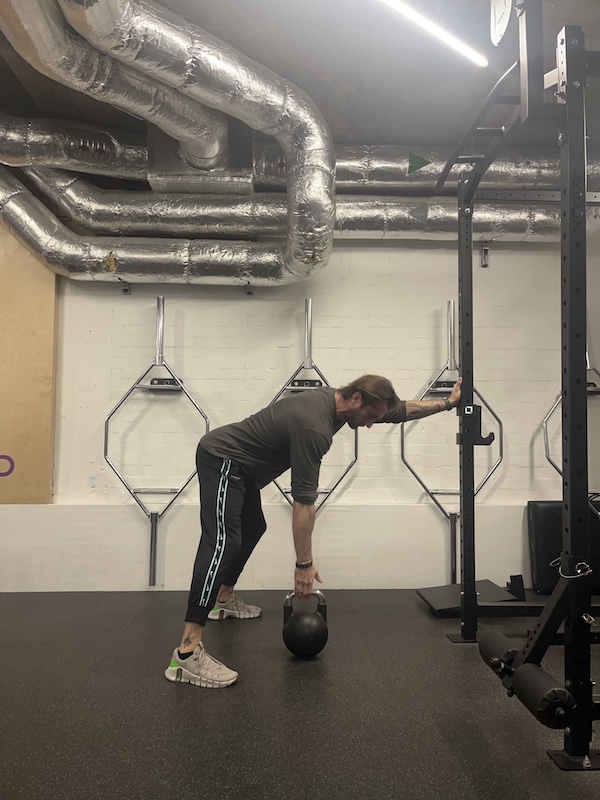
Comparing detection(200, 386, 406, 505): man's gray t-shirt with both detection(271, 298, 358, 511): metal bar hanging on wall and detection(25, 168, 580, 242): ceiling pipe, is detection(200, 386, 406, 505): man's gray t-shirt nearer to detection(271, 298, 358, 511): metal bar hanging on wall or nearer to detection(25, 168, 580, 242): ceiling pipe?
detection(271, 298, 358, 511): metal bar hanging on wall

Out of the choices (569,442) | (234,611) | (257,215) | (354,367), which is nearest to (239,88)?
(257,215)

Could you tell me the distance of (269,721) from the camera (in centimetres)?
195

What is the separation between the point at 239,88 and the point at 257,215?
0.95 meters

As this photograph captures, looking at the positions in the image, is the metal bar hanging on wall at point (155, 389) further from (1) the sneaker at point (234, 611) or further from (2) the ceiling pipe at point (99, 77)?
(2) the ceiling pipe at point (99, 77)

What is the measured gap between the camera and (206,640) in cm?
271

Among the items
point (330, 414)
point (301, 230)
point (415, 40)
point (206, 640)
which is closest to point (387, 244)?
point (301, 230)

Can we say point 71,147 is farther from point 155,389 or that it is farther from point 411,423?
point 411,423

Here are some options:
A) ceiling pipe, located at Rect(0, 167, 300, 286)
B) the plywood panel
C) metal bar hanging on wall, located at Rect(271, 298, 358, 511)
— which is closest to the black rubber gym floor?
metal bar hanging on wall, located at Rect(271, 298, 358, 511)

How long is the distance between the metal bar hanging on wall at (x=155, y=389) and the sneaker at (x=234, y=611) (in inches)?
33.3

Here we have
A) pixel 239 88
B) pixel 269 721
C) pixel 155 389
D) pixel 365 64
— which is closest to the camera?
pixel 269 721

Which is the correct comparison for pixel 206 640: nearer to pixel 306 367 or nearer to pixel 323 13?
pixel 306 367

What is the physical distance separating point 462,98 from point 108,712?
377 centimetres

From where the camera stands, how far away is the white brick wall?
3854 millimetres

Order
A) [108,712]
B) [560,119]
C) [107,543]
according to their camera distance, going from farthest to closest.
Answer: [107,543] → [108,712] → [560,119]
